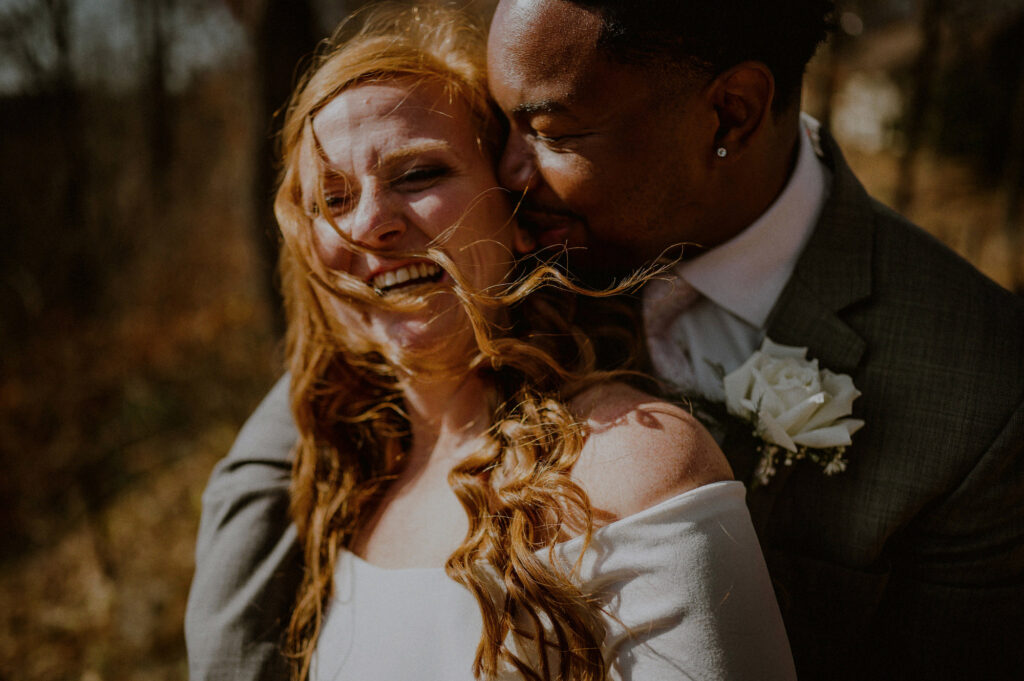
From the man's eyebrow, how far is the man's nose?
0.08 m

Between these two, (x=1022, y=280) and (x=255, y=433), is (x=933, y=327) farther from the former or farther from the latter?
(x=1022, y=280)

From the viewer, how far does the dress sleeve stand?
4.43 feet

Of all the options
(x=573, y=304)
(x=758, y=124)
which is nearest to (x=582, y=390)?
(x=573, y=304)

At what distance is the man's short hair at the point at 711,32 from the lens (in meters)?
1.72

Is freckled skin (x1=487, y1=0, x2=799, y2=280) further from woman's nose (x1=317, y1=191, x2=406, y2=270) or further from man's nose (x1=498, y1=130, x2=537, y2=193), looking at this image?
woman's nose (x1=317, y1=191, x2=406, y2=270)

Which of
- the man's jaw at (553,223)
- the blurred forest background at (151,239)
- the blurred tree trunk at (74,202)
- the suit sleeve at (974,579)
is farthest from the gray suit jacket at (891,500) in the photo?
the blurred tree trunk at (74,202)

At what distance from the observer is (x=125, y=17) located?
5738 millimetres

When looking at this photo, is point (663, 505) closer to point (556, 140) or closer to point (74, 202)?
point (556, 140)

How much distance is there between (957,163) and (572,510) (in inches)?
306

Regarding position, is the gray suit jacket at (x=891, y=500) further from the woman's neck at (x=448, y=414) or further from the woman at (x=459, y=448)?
the woman's neck at (x=448, y=414)

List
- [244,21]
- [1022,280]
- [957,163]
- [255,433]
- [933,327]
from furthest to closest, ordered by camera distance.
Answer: [957,163], [1022,280], [244,21], [255,433], [933,327]

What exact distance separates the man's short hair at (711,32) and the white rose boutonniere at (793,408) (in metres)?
0.79

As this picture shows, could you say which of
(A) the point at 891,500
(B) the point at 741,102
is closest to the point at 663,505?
(A) the point at 891,500

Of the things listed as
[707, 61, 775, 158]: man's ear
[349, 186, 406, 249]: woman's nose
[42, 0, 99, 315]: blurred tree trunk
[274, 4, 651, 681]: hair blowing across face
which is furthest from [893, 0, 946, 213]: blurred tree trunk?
[42, 0, 99, 315]: blurred tree trunk
